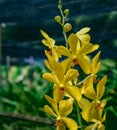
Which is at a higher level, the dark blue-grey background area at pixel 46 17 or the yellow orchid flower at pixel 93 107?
the dark blue-grey background area at pixel 46 17

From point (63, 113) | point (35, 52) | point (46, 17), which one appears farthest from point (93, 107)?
point (35, 52)

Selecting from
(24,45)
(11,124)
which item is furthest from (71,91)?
(24,45)

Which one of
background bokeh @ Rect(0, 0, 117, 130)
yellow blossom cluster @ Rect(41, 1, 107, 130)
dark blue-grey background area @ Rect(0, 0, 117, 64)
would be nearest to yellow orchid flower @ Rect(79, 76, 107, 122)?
yellow blossom cluster @ Rect(41, 1, 107, 130)

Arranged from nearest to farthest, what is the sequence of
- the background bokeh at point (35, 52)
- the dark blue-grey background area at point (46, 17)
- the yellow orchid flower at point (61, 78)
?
the yellow orchid flower at point (61, 78) → the background bokeh at point (35, 52) → the dark blue-grey background area at point (46, 17)

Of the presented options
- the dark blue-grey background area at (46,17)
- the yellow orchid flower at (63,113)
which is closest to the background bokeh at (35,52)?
the dark blue-grey background area at (46,17)

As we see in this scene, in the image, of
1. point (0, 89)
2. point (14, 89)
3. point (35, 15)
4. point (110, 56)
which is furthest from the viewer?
point (110, 56)

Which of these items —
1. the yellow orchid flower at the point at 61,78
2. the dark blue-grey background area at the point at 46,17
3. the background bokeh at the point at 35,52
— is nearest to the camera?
the yellow orchid flower at the point at 61,78

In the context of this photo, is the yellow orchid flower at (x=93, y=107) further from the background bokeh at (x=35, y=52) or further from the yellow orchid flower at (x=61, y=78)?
the background bokeh at (x=35, y=52)

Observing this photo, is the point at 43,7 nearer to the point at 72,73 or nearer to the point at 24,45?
the point at 24,45

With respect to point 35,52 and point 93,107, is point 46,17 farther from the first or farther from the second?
point 93,107
